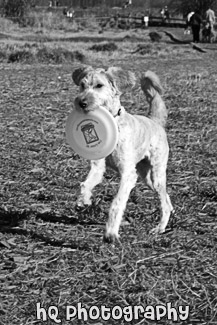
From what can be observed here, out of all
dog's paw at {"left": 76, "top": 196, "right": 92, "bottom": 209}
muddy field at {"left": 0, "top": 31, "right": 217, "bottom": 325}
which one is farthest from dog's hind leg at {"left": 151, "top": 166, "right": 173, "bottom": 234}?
dog's paw at {"left": 76, "top": 196, "right": 92, "bottom": 209}

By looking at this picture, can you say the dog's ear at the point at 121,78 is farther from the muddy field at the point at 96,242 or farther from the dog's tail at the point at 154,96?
the muddy field at the point at 96,242

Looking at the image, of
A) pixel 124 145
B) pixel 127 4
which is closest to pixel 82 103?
pixel 124 145

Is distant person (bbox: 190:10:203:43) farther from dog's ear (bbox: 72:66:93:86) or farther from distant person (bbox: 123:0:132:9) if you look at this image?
distant person (bbox: 123:0:132:9)

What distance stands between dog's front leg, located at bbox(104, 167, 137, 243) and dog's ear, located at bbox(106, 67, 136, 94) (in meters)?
0.93

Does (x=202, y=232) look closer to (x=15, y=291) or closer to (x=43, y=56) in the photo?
(x=15, y=291)

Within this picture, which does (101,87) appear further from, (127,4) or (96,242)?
(127,4)

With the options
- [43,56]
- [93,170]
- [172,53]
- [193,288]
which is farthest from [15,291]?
[172,53]

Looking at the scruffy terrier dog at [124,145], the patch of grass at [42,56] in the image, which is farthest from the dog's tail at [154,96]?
the patch of grass at [42,56]

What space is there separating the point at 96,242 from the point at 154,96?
1.81 meters

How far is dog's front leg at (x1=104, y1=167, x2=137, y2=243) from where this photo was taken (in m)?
5.03

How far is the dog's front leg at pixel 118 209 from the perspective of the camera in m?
5.03

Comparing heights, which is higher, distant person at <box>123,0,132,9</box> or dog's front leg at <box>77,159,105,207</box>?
distant person at <box>123,0,132,9</box>

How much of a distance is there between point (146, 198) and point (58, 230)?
130 cm

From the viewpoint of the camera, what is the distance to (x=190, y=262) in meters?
4.81
